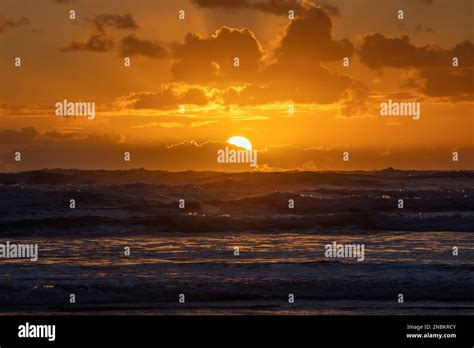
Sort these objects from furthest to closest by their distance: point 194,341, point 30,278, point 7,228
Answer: point 7,228 → point 30,278 → point 194,341

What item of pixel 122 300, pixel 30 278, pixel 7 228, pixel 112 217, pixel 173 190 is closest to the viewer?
pixel 122 300

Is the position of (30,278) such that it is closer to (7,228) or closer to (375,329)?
(375,329)

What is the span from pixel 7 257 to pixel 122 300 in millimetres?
6908

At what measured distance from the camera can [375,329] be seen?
14.4m

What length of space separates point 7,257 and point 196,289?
7.64m

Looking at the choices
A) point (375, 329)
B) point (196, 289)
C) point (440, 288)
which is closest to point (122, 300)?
point (196, 289)

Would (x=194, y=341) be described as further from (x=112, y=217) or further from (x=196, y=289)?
(x=112, y=217)

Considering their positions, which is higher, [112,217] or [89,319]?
[112,217]

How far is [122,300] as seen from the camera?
57.1ft

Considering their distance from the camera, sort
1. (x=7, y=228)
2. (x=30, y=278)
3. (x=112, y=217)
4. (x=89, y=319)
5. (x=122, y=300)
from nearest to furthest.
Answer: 1. (x=89, y=319)
2. (x=122, y=300)
3. (x=30, y=278)
4. (x=7, y=228)
5. (x=112, y=217)

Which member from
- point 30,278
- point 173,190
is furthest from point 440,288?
point 173,190

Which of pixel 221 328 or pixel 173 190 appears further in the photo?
pixel 173 190

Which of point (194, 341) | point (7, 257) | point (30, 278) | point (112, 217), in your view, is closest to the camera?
point (194, 341)

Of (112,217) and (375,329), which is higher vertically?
(112,217)
